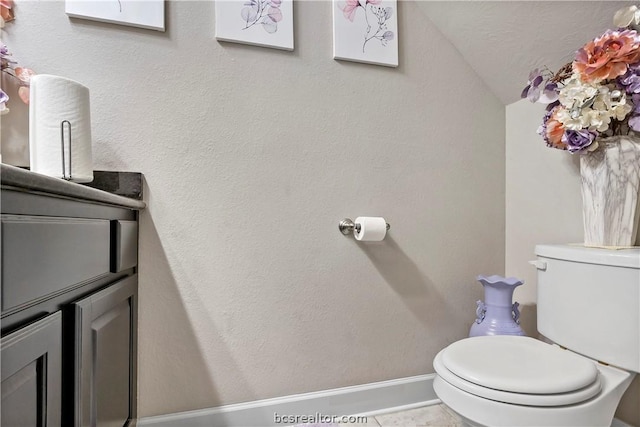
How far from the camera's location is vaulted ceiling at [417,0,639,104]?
123 cm

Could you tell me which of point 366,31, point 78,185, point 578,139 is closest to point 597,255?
point 578,139

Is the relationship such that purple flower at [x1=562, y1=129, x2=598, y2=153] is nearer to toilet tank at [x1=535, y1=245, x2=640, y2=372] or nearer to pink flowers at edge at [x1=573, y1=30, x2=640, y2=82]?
pink flowers at edge at [x1=573, y1=30, x2=640, y2=82]

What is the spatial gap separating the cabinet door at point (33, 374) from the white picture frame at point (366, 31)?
129 centimetres

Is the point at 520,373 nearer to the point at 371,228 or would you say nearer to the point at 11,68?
the point at 371,228

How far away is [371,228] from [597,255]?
701mm

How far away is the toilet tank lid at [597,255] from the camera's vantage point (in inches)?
37.5

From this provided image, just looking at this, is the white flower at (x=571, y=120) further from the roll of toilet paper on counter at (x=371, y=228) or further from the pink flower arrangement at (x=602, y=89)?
the roll of toilet paper on counter at (x=371, y=228)

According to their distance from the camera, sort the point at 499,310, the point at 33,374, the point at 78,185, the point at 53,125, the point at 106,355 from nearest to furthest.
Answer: the point at 33,374 < the point at 78,185 < the point at 106,355 < the point at 53,125 < the point at 499,310

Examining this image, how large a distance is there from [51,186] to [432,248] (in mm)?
1373

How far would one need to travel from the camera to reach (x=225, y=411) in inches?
49.2

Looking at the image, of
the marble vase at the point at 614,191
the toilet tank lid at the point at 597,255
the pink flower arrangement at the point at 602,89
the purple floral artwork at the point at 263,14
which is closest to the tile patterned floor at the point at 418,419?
the toilet tank lid at the point at 597,255

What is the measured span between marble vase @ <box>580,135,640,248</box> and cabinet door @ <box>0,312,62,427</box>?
1.50 meters

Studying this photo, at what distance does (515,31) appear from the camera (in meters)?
1.38

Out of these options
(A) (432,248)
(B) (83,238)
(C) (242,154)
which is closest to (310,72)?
(C) (242,154)
